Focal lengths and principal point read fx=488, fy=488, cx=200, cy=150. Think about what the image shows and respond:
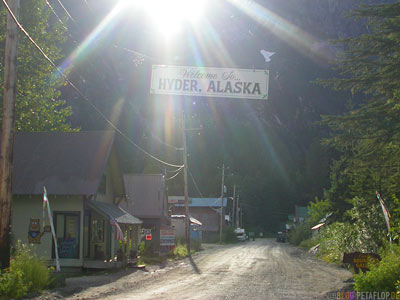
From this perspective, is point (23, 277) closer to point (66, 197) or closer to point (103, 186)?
point (66, 197)

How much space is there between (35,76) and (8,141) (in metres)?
15.9

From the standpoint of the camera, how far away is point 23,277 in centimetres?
1196

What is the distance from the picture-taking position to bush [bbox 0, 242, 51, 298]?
10.9 metres

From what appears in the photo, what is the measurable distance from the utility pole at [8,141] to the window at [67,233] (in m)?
7.48

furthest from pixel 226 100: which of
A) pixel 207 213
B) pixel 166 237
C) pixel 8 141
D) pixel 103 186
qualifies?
pixel 8 141

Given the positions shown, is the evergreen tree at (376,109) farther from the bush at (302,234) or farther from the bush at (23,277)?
the bush at (302,234)

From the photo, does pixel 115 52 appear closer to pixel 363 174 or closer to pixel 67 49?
pixel 67 49

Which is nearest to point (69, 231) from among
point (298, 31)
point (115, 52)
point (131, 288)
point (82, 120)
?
point (131, 288)

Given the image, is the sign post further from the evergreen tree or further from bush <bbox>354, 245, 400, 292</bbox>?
the evergreen tree

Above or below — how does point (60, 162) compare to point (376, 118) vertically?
below

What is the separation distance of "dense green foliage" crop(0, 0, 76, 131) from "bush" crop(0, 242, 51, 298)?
14.9 meters

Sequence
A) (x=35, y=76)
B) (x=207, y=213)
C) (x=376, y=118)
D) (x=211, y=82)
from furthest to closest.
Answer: (x=207, y=213) < (x=35, y=76) < (x=376, y=118) < (x=211, y=82)

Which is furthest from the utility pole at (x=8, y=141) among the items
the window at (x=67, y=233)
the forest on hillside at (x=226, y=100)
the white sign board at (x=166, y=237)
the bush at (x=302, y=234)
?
the bush at (x=302, y=234)

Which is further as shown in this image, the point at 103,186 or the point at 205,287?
the point at 103,186
